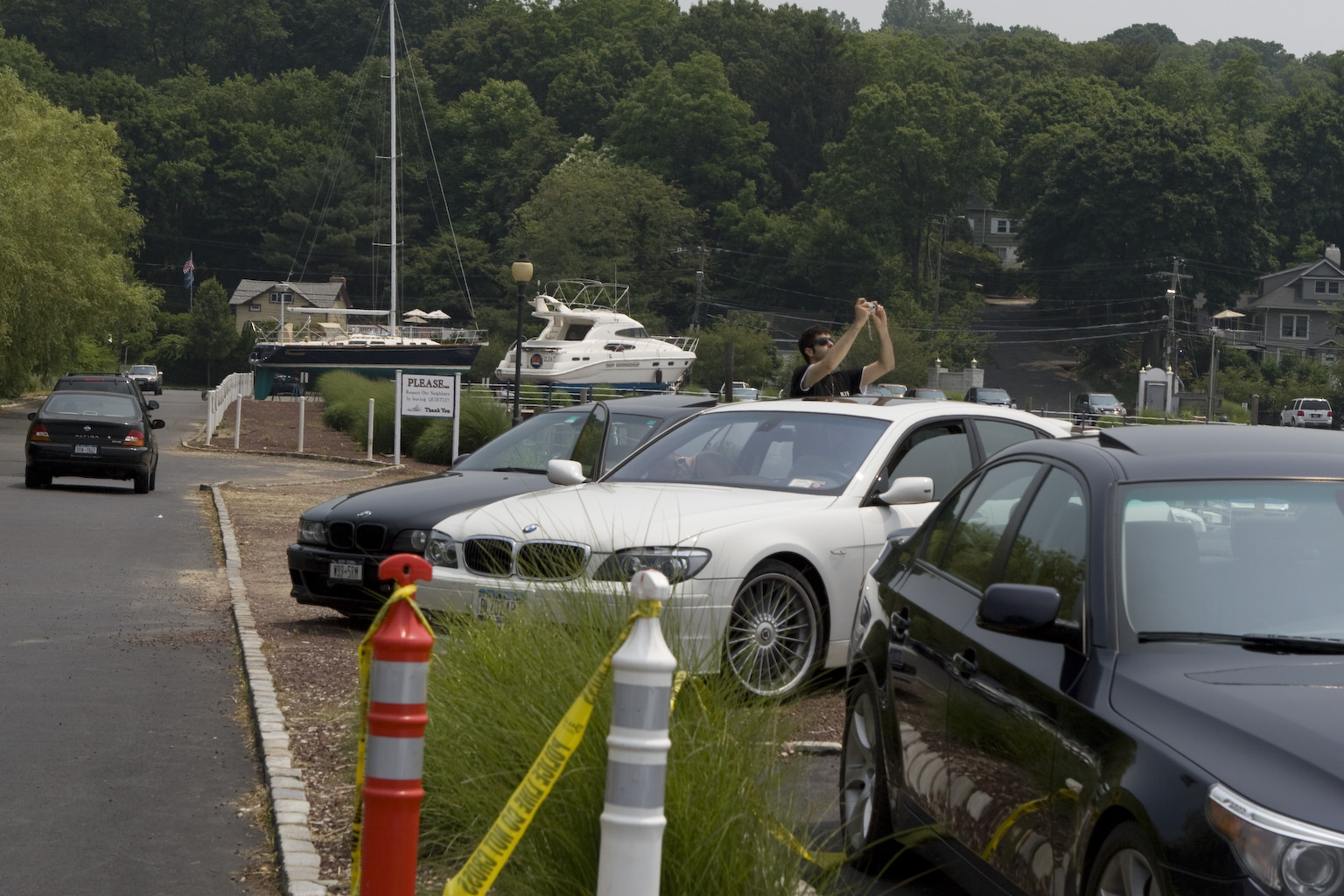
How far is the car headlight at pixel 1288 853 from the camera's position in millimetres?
3098

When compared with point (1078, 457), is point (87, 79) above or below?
above

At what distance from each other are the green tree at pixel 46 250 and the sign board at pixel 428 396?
54.5 ft

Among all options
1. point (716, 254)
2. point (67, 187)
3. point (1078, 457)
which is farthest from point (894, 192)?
point (1078, 457)

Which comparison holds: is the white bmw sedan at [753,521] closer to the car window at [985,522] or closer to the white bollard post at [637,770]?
the car window at [985,522]

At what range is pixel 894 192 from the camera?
116562 millimetres

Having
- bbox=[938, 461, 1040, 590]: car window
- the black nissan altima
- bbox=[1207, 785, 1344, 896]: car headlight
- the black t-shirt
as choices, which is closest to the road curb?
the black nissan altima

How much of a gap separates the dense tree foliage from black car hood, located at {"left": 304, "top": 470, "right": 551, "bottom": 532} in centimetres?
7754

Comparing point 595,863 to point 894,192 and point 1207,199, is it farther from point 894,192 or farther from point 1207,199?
point 894,192

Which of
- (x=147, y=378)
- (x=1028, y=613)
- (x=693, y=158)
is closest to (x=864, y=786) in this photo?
(x=1028, y=613)

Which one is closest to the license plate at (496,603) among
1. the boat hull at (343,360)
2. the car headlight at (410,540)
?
the car headlight at (410,540)

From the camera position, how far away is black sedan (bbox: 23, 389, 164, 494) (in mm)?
23656

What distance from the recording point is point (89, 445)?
77.8 feet

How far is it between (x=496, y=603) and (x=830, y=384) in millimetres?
4699

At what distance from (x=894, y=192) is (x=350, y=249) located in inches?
1631
